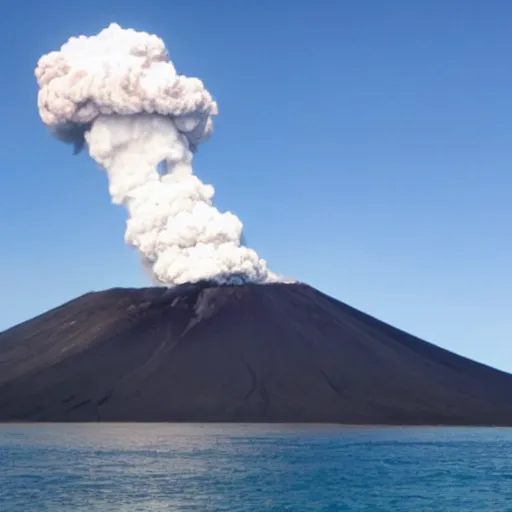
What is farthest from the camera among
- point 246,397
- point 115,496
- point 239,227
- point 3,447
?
point 239,227

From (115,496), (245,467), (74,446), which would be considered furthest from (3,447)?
(115,496)

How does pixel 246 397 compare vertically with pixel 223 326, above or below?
below

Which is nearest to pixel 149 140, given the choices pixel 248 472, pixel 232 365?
pixel 232 365

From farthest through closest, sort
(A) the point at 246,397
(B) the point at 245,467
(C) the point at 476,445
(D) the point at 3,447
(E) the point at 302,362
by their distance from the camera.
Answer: (E) the point at 302,362 < (A) the point at 246,397 < (C) the point at 476,445 < (D) the point at 3,447 < (B) the point at 245,467

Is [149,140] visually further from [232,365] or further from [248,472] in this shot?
[248,472]

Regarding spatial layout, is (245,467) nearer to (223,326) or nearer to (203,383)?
(203,383)

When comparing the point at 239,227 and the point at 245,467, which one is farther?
the point at 239,227
